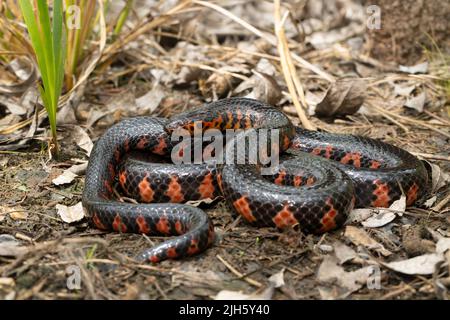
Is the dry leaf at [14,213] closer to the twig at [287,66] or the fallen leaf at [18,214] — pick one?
the fallen leaf at [18,214]

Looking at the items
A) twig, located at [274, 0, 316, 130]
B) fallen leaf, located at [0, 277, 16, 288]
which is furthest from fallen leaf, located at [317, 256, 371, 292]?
twig, located at [274, 0, 316, 130]

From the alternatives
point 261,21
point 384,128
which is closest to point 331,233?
point 384,128

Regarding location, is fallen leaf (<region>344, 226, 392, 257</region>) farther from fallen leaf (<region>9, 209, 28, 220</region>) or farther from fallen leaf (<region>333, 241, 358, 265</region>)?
fallen leaf (<region>9, 209, 28, 220</region>)

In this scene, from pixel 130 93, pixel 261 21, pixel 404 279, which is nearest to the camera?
pixel 404 279

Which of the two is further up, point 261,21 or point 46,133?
point 261,21

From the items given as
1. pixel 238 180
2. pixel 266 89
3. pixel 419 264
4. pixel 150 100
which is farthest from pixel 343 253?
pixel 150 100
